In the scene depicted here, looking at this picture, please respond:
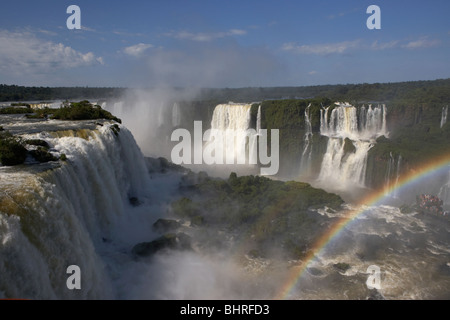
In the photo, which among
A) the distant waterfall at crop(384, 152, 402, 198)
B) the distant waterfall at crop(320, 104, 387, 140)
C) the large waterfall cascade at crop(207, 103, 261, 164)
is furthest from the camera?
the large waterfall cascade at crop(207, 103, 261, 164)

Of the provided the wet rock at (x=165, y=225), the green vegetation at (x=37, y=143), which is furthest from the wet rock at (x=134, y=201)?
the green vegetation at (x=37, y=143)

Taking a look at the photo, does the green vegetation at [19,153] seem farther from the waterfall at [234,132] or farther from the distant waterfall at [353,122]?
the distant waterfall at [353,122]

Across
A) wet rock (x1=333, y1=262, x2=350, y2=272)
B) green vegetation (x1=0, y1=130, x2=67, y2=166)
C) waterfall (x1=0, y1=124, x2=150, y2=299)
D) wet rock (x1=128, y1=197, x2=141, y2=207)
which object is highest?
green vegetation (x1=0, y1=130, x2=67, y2=166)

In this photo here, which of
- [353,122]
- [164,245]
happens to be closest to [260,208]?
[164,245]

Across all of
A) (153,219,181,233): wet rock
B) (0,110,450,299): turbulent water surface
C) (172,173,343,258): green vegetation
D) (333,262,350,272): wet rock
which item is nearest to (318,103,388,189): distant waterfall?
(172,173,343,258): green vegetation

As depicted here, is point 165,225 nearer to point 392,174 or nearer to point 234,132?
point 392,174

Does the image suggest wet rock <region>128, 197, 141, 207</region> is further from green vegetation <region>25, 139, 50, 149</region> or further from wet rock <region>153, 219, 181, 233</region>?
green vegetation <region>25, 139, 50, 149</region>
